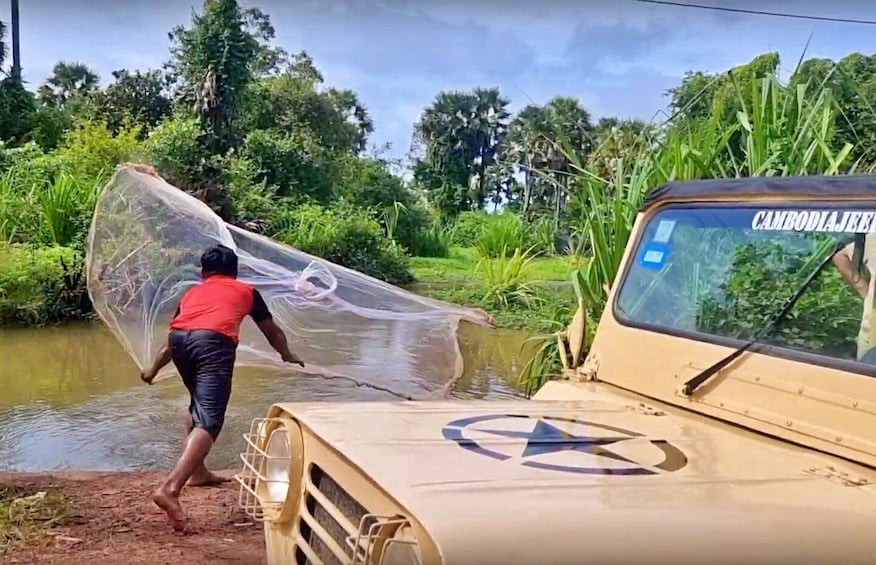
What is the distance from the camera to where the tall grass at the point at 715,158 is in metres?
6.02

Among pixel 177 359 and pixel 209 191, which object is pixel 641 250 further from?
pixel 209 191

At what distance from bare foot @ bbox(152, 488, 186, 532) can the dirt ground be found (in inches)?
2.6

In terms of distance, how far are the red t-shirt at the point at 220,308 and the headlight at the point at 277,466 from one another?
2755 millimetres

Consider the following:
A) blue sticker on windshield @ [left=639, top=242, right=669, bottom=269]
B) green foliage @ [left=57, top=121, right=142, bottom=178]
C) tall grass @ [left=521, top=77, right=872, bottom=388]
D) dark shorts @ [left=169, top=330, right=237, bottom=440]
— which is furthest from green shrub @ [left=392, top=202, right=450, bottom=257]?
blue sticker on windshield @ [left=639, top=242, right=669, bottom=269]

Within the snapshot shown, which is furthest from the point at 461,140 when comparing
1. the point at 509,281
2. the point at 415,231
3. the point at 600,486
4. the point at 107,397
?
the point at 600,486

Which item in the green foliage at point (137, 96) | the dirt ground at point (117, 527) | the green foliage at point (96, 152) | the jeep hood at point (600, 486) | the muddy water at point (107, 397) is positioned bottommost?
the muddy water at point (107, 397)

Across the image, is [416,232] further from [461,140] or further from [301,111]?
[461,140]

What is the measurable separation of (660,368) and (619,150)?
577cm

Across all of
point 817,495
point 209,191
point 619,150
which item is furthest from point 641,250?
→ point 209,191

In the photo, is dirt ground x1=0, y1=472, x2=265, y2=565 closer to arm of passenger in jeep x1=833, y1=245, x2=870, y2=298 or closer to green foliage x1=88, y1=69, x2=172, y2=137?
arm of passenger in jeep x1=833, y1=245, x2=870, y2=298

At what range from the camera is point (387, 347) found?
6.95m

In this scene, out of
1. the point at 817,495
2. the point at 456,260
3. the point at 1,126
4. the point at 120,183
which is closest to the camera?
the point at 817,495

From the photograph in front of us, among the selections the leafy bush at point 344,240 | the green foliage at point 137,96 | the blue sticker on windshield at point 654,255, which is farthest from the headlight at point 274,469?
the green foliage at point 137,96

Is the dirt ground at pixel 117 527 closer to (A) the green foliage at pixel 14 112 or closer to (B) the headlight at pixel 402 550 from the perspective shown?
(B) the headlight at pixel 402 550
